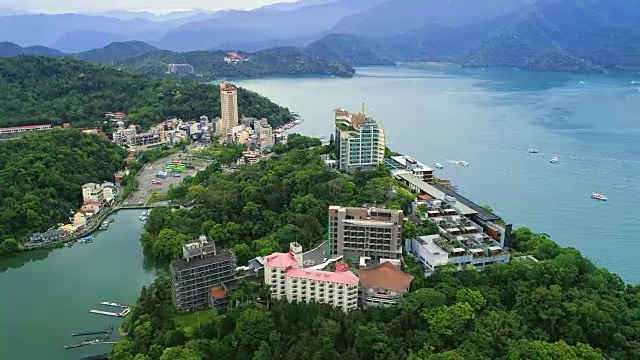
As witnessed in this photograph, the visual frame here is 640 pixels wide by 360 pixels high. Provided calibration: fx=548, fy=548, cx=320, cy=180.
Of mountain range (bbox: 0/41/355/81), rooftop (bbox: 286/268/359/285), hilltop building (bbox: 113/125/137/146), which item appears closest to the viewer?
rooftop (bbox: 286/268/359/285)

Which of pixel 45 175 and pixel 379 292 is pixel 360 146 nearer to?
pixel 379 292

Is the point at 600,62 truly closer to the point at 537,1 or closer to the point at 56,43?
the point at 537,1

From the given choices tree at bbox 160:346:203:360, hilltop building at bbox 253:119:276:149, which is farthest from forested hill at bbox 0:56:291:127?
tree at bbox 160:346:203:360

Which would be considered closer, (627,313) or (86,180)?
(627,313)

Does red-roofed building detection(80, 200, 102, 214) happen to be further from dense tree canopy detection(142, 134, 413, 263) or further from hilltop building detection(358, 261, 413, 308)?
hilltop building detection(358, 261, 413, 308)

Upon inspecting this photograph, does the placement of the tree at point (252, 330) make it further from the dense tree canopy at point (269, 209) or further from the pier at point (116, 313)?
the pier at point (116, 313)

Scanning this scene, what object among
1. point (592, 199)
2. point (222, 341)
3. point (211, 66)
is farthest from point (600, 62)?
point (222, 341)

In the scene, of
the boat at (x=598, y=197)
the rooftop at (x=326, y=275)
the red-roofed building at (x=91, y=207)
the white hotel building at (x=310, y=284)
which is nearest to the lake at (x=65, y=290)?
the red-roofed building at (x=91, y=207)

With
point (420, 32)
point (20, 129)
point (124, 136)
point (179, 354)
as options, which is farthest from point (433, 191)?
point (420, 32)
